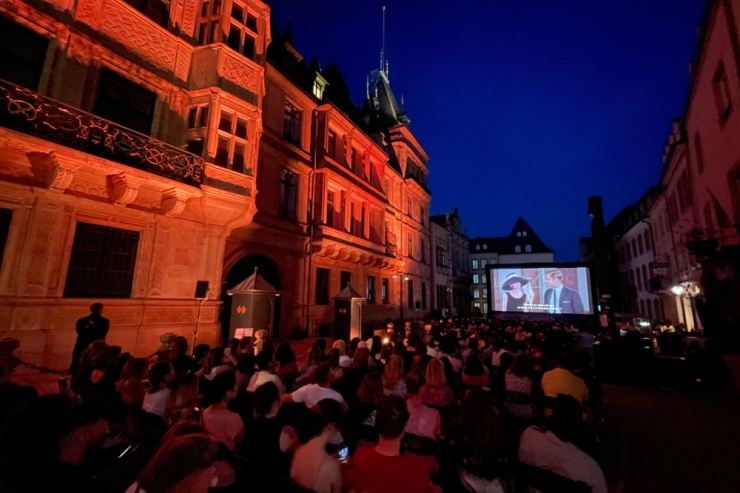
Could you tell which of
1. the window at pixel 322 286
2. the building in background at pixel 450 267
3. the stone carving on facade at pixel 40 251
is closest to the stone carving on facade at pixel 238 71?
the stone carving on facade at pixel 40 251

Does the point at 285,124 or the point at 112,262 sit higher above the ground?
the point at 285,124

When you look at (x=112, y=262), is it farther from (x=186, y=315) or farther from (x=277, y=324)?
(x=277, y=324)

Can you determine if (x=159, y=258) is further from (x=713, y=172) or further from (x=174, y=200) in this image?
(x=713, y=172)

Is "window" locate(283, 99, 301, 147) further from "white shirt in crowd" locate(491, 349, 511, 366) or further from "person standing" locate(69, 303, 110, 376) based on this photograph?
"white shirt in crowd" locate(491, 349, 511, 366)

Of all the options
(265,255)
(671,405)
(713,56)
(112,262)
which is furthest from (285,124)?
(671,405)

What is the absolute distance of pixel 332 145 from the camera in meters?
19.6

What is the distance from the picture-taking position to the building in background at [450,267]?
35.6 meters

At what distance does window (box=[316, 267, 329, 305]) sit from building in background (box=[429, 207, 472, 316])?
657 inches

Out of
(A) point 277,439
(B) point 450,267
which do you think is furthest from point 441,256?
(A) point 277,439

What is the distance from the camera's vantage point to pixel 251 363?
16.5ft

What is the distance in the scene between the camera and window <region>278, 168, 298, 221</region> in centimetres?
1605

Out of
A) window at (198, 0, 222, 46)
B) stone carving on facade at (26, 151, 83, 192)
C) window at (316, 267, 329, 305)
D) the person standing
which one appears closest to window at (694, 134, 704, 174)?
window at (316, 267, 329, 305)

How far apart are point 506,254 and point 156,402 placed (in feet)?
196

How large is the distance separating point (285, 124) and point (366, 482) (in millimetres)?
16866
